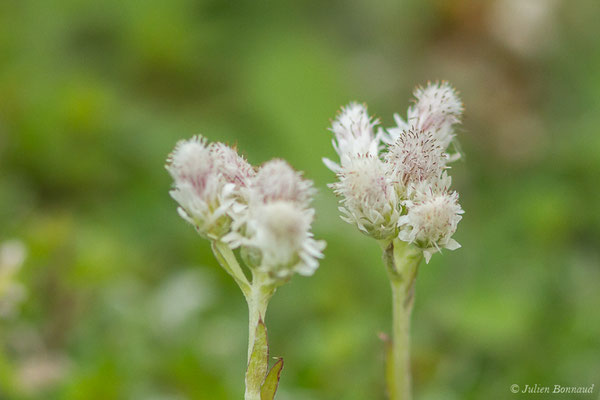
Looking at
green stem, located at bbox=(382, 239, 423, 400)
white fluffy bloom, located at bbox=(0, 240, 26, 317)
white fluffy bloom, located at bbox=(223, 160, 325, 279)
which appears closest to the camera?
white fluffy bloom, located at bbox=(223, 160, 325, 279)

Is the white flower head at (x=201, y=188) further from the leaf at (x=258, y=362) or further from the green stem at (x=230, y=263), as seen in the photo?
the leaf at (x=258, y=362)

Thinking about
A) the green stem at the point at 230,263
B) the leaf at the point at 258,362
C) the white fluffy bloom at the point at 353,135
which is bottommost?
the leaf at the point at 258,362

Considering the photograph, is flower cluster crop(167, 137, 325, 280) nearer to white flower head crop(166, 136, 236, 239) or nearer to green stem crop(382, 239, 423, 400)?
white flower head crop(166, 136, 236, 239)

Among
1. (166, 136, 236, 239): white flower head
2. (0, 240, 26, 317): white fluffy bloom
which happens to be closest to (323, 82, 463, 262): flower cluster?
(166, 136, 236, 239): white flower head

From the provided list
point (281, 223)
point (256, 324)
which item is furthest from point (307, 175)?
point (281, 223)

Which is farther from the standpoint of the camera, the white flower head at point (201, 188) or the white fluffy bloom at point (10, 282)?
the white fluffy bloom at point (10, 282)

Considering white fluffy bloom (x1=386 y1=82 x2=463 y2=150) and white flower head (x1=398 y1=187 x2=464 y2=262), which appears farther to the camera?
white fluffy bloom (x1=386 y1=82 x2=463 y2=150)

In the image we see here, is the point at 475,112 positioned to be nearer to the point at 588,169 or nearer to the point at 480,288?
the point at 588,169

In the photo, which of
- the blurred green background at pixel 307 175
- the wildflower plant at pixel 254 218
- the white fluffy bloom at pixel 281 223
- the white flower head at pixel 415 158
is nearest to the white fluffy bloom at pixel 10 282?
the blurred green background at pixel 307 175

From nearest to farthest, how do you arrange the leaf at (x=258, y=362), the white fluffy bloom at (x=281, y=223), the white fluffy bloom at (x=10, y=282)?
the white fluffy bloom at (x=281, y=223) < the leaf at (x=258, y=362) < the white fluffy bloom at (x=10, y=282)
